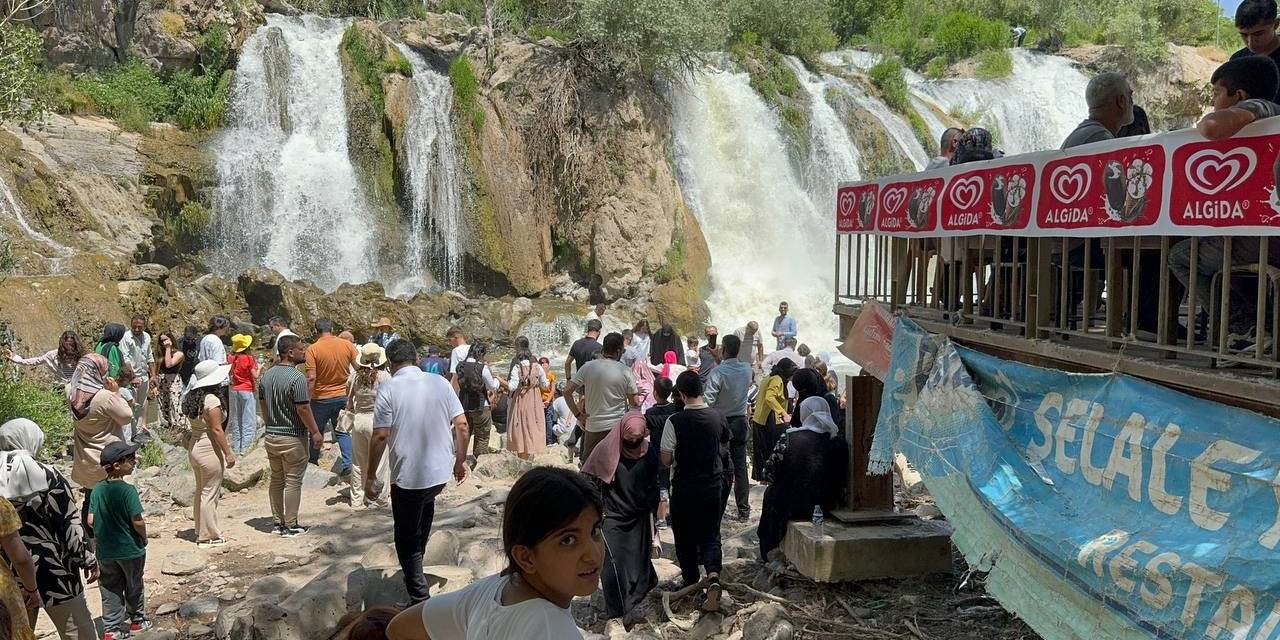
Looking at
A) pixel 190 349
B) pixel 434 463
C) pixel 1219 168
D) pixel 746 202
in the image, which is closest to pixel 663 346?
pixel 190 349

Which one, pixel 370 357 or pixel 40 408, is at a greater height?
pixel 370 357

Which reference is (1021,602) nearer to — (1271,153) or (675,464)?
(1271,153)

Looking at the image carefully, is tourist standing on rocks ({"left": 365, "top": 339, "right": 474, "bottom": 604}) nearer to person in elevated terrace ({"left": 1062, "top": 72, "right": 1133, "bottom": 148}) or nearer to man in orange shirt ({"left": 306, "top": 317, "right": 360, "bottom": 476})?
man in orange shirt ({"left": 306, "top": 317, "right": 360, "bottom": 476})

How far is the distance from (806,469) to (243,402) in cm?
687

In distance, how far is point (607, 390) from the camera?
7871 millimetres

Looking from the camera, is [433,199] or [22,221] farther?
[433,199]

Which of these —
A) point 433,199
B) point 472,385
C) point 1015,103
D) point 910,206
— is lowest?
point 472,385

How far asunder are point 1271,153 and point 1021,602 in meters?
2.15

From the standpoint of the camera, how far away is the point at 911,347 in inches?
243

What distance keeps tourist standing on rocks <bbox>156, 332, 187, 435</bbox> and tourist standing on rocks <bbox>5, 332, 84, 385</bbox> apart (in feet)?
3.82

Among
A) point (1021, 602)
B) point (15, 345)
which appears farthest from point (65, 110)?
point (1021, 602)

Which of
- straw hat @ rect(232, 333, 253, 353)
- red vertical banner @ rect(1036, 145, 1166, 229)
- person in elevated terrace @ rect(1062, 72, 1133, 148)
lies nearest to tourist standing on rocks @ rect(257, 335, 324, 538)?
straw hat @ rect(232, 333, 253, 353)

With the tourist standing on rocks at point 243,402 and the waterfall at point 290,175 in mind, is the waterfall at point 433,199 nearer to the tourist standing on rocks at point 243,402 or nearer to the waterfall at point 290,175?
the waterfall at point 290,175

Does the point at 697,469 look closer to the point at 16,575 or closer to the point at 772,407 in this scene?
the point at 772,407
